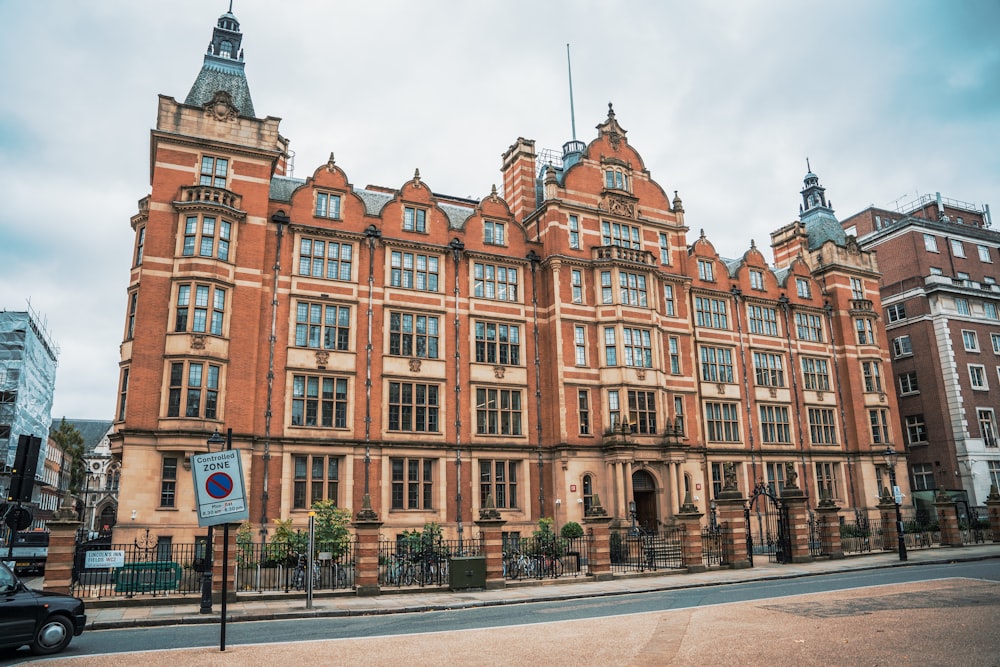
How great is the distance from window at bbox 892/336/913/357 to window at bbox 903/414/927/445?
5.01 metres

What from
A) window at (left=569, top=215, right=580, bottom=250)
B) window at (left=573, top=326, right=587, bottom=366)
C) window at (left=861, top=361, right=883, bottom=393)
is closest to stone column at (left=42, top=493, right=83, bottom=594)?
window at (left=573, top=326, right=587, bottom=366)

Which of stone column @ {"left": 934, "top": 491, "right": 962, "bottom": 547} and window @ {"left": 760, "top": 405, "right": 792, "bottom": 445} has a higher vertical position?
window @ {"left": 760, "top": 405, "right": 792, "bottom": 445}

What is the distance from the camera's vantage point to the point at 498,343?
38531 mm

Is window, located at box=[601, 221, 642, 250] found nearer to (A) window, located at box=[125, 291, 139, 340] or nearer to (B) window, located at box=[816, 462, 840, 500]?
(B) window, located at box=[816, 462, 840, 500]

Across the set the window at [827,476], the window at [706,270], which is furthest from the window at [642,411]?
the window at [827,476]

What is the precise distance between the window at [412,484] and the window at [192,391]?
887 cm

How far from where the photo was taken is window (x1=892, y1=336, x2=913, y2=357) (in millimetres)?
55531

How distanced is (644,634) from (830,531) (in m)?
23.3

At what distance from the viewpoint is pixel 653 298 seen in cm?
4112

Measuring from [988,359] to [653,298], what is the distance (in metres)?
32.4

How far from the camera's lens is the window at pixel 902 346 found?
55.5 m

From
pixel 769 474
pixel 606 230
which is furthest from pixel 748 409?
pixel 606 230

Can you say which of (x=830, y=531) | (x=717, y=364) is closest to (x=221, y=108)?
(x=717, y=364)

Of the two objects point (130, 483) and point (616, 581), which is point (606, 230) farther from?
point (130, 483)
